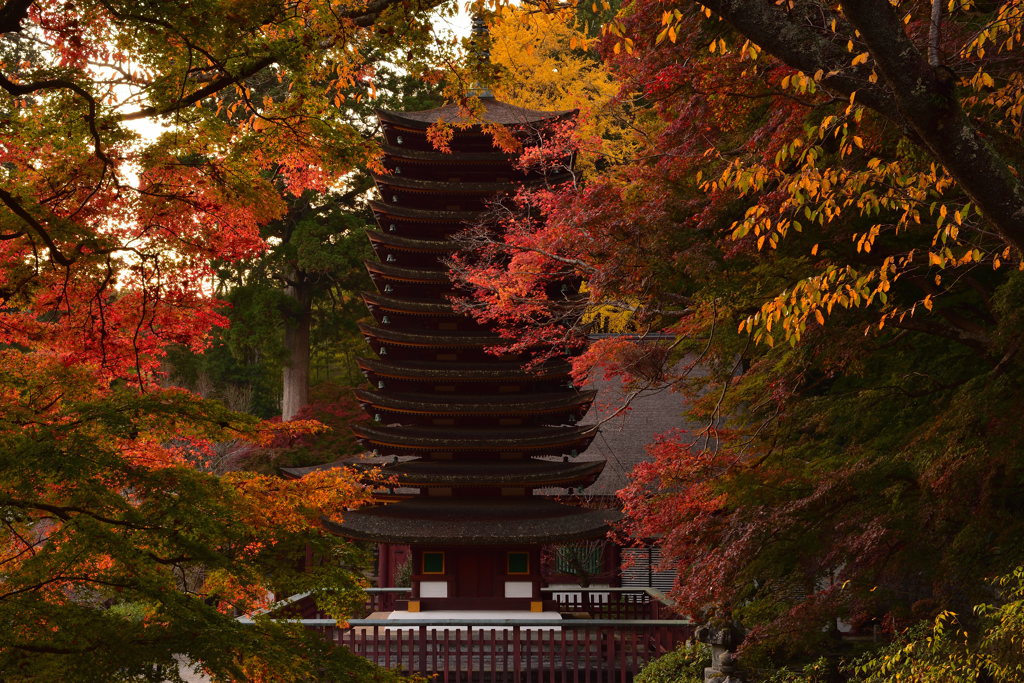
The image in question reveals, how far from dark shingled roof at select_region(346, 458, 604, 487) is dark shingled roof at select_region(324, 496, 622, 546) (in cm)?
46

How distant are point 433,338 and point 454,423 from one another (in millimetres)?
1524

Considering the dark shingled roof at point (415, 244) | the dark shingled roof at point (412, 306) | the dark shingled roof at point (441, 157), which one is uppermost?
the dark shingled roof at point (441, 157)

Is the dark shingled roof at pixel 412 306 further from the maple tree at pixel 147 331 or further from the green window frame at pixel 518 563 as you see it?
the maple tree at pixel 147 331

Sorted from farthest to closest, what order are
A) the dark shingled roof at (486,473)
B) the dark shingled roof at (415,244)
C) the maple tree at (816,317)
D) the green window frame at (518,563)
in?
the dark shingled roof at (415,244), the green window frame at (518,563), the dark shingled roof at (486,473), the maple tree at (816,317)

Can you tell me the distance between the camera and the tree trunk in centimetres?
2395

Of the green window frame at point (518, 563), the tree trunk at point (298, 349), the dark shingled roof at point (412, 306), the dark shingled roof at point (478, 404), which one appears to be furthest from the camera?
the tree trunk at point (298, 349)

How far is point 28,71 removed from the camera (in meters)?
5.00

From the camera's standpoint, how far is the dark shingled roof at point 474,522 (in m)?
12.2

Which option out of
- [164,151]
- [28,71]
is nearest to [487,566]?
[164,151]

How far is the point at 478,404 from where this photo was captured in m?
13.2

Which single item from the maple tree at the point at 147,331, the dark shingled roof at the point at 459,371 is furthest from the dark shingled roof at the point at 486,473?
the maple tree at the point at 147,331

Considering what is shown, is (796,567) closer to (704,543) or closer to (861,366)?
(704,543)

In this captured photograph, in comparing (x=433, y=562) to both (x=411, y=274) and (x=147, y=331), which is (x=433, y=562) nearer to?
(x=411, y=274)

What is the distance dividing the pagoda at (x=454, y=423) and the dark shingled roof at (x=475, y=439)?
23mm
